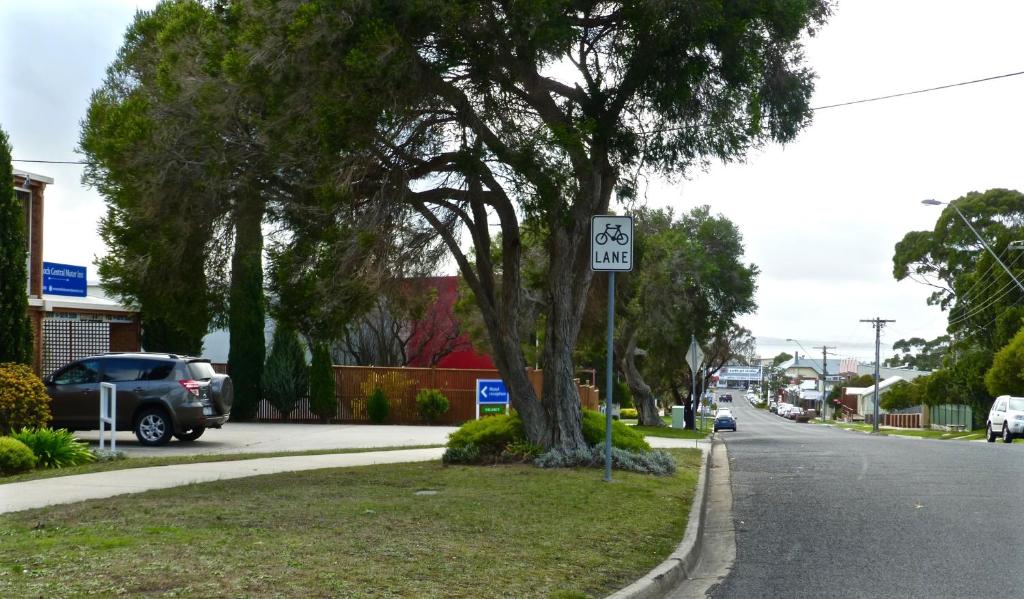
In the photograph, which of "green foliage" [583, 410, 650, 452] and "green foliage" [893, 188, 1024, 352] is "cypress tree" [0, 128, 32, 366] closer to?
"green foliage" [583, 410, 650, 452]

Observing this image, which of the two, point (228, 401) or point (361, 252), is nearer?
point (361, 252)

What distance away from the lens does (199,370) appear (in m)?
20.8

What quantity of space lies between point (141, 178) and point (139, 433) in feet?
22.5

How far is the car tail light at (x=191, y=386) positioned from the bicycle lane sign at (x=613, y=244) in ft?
32.1

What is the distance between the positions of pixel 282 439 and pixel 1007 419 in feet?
69.7

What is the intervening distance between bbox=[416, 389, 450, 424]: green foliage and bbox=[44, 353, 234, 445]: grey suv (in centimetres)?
1291

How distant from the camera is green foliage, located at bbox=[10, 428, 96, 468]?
1511cm

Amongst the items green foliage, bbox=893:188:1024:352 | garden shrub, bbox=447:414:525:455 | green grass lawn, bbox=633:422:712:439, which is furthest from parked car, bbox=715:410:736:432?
garden shrub, bbox=447:414:525:455

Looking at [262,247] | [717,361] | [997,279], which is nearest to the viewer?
[262,247]

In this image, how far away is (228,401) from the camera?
70.2 ft

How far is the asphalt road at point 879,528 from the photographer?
8.38m

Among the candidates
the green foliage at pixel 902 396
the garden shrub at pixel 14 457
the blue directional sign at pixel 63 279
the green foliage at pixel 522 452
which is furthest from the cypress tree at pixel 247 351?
the green foliage at pixel 902 396

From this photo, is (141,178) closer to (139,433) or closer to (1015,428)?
(139,433)

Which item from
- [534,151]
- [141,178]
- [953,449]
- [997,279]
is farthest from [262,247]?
[997,279]
